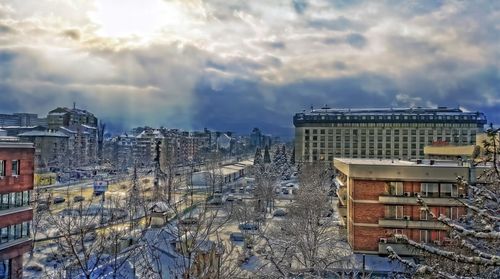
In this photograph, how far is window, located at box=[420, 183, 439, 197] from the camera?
2655 cm

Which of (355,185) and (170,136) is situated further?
(170,136)

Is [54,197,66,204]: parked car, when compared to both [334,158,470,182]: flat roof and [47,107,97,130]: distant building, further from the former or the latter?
[47,107,97,130]: distant building

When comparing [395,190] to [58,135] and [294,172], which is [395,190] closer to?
[294,172]

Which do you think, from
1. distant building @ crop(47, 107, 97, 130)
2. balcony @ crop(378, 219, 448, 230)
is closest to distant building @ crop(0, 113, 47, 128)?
distant building @ crop(47, 107, 97, 130)

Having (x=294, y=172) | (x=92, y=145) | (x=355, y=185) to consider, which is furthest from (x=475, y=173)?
(x=92, y=145)

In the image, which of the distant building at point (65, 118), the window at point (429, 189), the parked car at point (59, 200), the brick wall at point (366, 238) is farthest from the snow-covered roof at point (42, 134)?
the window at point (429, 189)

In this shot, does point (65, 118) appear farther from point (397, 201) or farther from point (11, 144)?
point (397, 201)

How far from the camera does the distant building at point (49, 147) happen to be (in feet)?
303

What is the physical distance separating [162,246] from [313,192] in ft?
64.9

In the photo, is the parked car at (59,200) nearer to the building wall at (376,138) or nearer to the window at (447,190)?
the window at (447,190)

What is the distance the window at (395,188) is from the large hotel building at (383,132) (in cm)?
7558

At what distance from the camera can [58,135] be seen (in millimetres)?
97312

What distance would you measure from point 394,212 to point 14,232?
2260cm

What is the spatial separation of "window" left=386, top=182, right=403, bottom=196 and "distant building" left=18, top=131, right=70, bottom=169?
7946 centimetres
